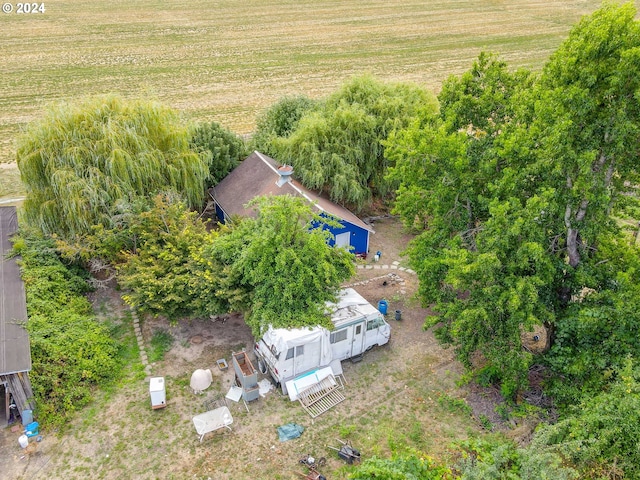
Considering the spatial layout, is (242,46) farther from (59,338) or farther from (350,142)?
(59,338)

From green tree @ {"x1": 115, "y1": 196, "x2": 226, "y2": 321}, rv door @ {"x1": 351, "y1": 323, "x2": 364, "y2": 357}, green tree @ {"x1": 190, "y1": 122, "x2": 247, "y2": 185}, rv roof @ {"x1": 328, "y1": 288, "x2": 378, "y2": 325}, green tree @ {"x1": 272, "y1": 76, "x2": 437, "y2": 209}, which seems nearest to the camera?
rv roof @ {"x1": 328, "y1": 288, "x2": 378, "y2": 325}

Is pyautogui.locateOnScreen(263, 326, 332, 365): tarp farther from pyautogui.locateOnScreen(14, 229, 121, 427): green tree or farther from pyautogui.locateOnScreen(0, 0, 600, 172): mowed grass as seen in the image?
pyautogui.locateOnScreen(0, 0, 600, 172): mowed grass

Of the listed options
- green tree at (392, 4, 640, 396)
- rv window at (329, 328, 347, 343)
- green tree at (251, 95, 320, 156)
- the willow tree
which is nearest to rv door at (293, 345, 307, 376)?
rv window at (329, 328, 347, 343)

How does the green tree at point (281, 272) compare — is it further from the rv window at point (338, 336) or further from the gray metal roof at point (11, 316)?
the gray metal roof at point (11, 316)

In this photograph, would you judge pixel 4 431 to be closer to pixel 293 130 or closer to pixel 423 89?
pixel 293 130

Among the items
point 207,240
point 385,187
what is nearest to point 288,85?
point 385,187

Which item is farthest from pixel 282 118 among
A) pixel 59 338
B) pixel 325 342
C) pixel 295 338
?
pixel 59 338
